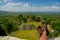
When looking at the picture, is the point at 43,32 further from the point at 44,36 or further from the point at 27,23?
the point at 27,23

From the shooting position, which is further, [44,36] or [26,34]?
[26,34]

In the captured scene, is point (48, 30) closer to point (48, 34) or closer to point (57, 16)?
point (48, 34)

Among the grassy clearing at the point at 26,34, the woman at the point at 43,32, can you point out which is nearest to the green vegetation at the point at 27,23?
the grassy clearing at the point at 26,34

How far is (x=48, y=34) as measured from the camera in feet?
17.3

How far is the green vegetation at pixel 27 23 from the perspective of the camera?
216 inches

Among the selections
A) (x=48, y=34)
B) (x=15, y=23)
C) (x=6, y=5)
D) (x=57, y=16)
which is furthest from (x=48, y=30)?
(x=6, y=5)

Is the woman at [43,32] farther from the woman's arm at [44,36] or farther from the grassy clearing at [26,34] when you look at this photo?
the grassy clearing at [26,34]

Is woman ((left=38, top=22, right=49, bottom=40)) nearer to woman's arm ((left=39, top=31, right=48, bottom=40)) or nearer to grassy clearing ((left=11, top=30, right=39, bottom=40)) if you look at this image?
woman's arm ((left=39, top=31, right=48, bottom=40))

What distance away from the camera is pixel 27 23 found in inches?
217

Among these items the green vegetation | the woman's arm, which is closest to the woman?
the woman's arm

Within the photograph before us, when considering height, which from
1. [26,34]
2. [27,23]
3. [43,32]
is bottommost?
[26,34]

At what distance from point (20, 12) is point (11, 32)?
519 millimetres

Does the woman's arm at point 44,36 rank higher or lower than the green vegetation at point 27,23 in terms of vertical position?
lower

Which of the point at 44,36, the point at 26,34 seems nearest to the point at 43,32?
the point at 44,36
